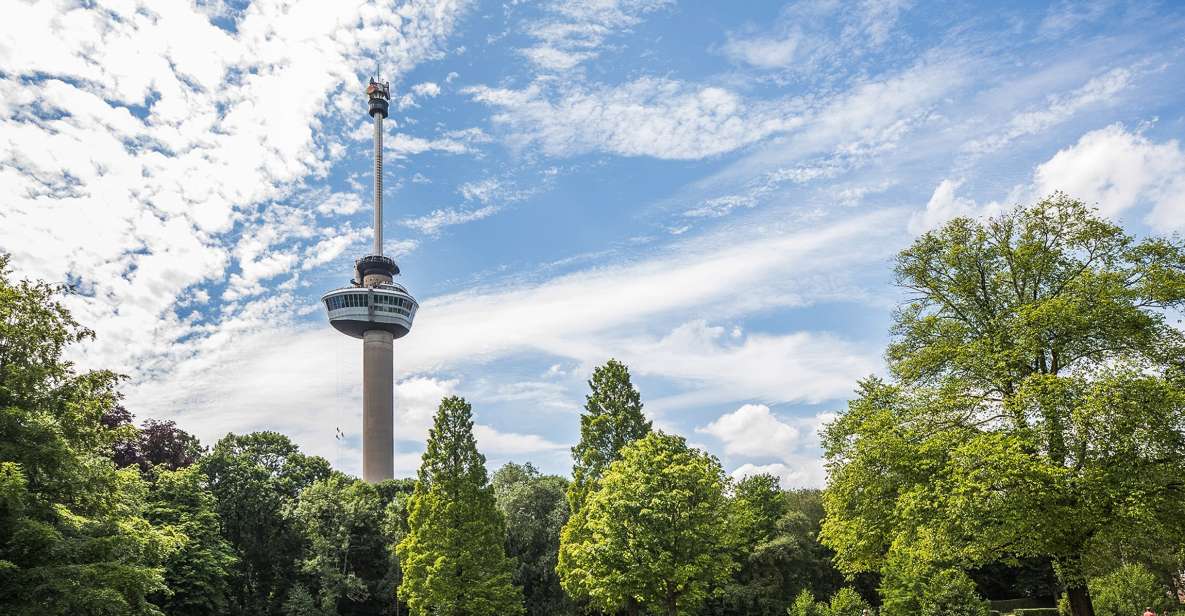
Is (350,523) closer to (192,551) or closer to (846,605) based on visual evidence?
(192,551)

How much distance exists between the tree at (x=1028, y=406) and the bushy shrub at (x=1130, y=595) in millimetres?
12923

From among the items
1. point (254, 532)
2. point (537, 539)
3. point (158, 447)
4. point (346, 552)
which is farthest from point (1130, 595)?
point (158, 447)

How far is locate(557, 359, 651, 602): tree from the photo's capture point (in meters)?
43.0

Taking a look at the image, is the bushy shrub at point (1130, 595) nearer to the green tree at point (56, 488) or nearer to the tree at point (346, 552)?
the green tree at point (56, 488)

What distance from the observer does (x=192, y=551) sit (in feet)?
147

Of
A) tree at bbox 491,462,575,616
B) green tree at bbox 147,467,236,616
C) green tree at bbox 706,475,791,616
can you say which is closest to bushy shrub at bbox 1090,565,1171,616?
green tree at bbox 706,475,791,616

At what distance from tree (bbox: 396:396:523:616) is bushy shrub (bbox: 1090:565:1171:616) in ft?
89.0

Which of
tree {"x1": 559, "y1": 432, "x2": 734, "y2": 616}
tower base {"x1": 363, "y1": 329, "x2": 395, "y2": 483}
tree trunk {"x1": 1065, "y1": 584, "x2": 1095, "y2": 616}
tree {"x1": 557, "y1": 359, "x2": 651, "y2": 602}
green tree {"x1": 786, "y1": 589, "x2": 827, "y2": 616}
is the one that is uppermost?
tower base {"x1": 363, "y1": 329, "x2": 395, "y2": 483}

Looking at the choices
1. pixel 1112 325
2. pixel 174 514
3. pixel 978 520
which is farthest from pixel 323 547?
pixel 1112 325

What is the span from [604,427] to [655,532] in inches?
487

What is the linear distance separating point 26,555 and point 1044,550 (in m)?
28.6

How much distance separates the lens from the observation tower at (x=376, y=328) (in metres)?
114

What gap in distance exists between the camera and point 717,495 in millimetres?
34594

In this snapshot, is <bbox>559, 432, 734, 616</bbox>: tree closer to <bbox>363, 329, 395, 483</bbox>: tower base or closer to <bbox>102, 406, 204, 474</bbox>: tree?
<bbox>102, 406, 204, 474</bbox>: tree
